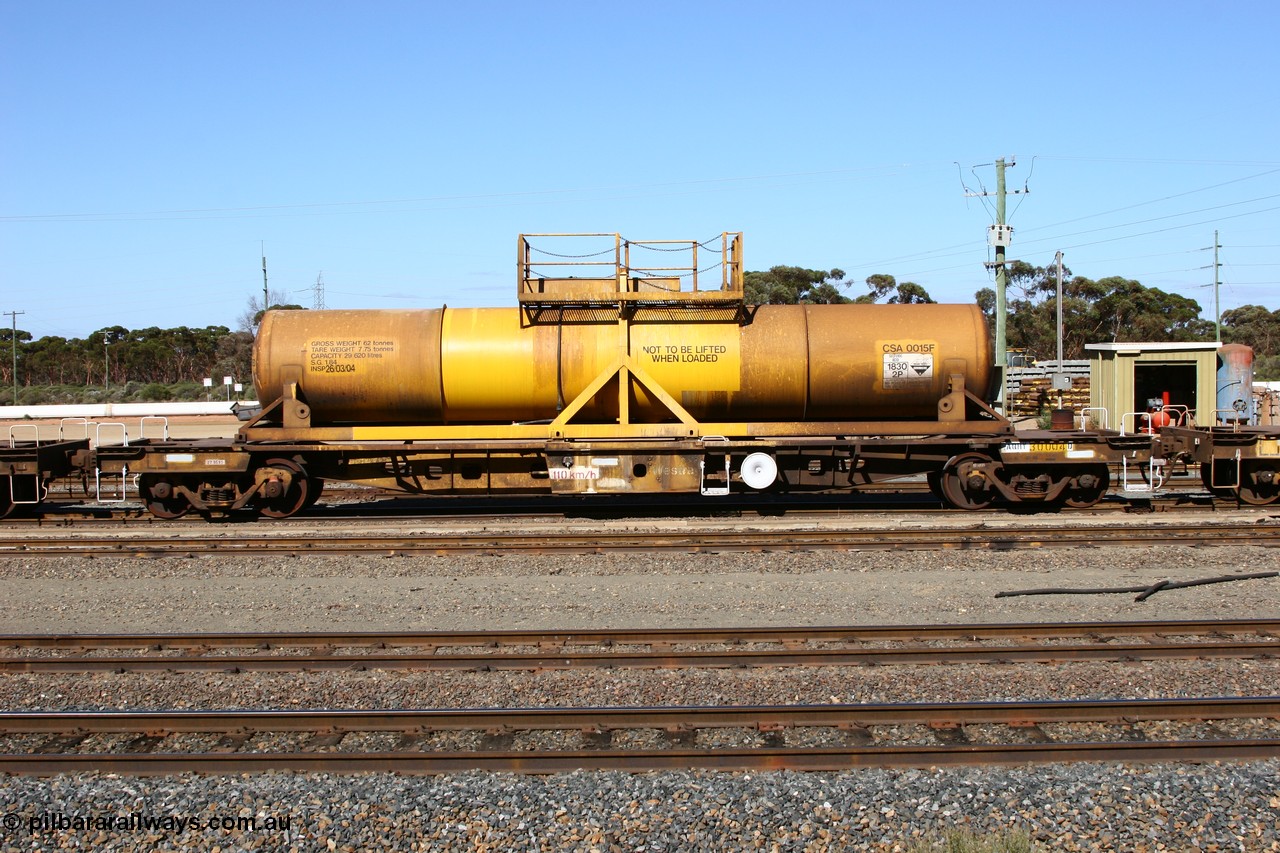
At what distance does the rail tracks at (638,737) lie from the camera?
543cm

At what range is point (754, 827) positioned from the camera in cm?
471

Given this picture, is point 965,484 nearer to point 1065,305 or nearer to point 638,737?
point 638,737

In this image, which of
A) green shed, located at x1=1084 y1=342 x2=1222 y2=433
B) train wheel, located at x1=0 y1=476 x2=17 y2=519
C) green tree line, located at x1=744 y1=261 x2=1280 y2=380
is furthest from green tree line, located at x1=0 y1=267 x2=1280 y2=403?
train wheel, located at x1=0 y1=476 x2=17 y2=519

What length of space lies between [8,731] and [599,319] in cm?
950

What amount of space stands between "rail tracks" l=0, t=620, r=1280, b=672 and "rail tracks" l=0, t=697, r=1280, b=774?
3.85 ft

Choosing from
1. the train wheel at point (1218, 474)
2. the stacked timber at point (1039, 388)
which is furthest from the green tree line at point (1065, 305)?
the train wheel at point (1218, 474)

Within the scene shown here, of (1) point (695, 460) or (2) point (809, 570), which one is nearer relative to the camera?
(2) point (809, 570)

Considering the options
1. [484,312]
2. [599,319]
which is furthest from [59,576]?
[599,319]

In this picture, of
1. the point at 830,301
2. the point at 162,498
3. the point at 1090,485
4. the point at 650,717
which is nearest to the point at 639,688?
the point at 650,717

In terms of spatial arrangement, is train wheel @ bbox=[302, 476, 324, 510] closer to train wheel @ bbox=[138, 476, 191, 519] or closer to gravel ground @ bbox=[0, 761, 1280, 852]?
train wheel @ bbox=[138, 476, 191, 519]

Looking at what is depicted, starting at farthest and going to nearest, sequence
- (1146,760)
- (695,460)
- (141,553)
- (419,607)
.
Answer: (695,460) → (141,553) → (419,607) → (1146,760)

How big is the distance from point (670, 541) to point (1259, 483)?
9645 millimetres

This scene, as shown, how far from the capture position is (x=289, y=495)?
575 inches

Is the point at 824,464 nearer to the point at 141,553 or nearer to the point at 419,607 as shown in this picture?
the point at 419,607
